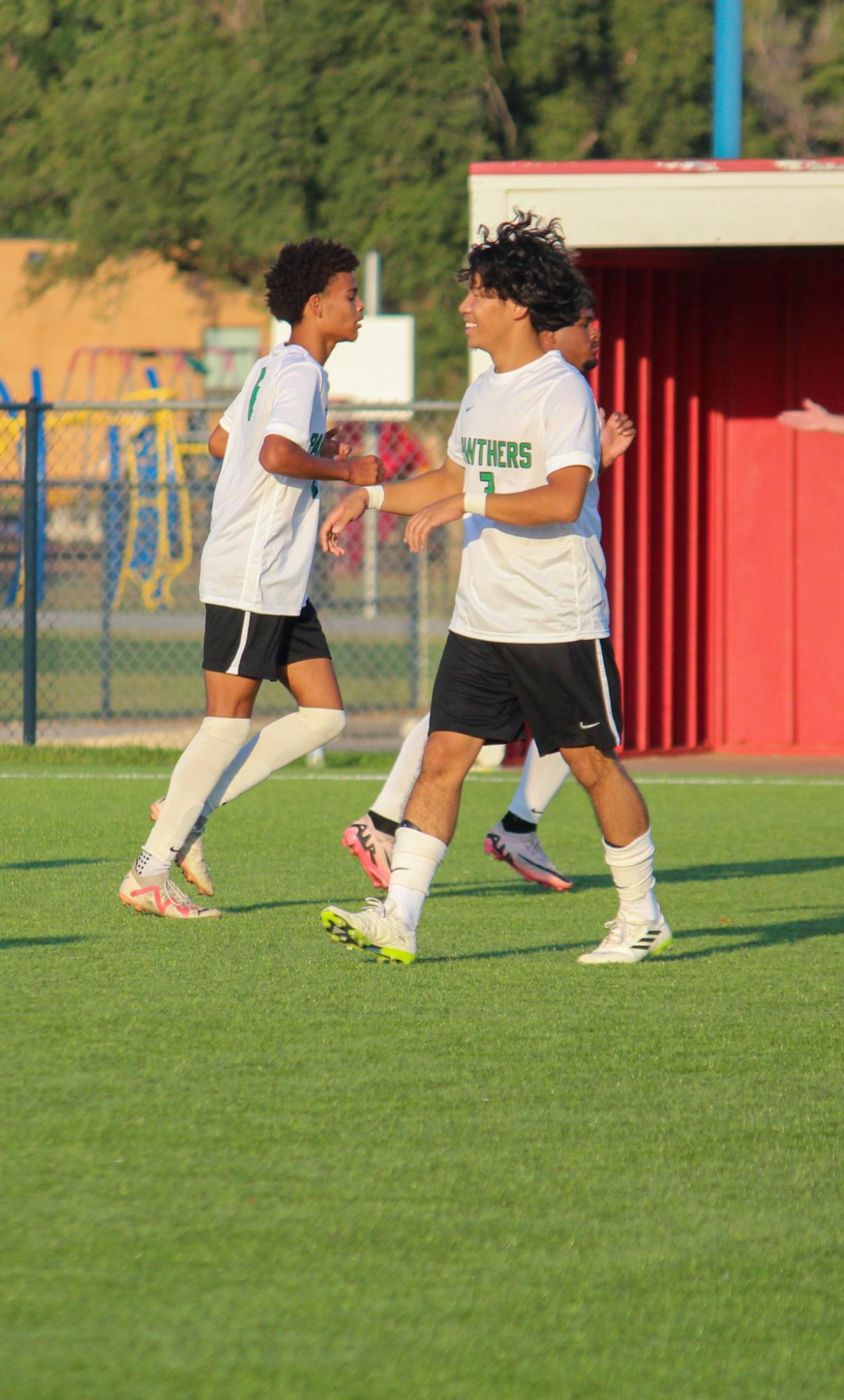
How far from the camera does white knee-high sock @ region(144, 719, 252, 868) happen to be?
6.10m

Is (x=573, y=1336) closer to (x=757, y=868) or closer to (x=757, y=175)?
(x=757, y=868)

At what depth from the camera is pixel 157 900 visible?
6176 millimetres

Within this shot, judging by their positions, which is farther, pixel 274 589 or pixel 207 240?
pixel 207 240

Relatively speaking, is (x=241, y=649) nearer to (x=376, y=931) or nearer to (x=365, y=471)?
(x=365, y=471)

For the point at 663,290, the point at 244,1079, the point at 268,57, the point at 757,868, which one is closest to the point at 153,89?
the point at 268,57

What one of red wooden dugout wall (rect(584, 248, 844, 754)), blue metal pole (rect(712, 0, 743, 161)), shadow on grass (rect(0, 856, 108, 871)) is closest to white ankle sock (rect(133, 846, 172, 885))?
shadow on grass (rect(0, 856, 108, 871))

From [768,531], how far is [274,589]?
690cm

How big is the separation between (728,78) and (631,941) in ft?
29.4

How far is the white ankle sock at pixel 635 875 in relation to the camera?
220 inches

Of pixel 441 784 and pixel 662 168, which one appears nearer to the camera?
pixel 441 784

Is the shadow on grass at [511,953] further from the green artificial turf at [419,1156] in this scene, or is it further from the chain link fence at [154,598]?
the chain link fence at [154,598]

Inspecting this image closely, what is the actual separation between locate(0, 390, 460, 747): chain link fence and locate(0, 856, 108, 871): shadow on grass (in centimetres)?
406

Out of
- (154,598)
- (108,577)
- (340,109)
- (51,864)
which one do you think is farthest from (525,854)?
(340,109)

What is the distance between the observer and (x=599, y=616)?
5500 millimetres
